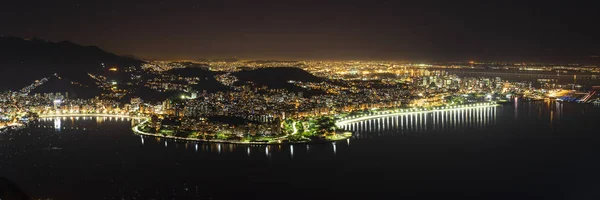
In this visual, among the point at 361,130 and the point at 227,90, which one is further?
the point at 227,90

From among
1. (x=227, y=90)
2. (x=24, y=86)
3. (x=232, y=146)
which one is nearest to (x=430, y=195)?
(x=232, y=146)

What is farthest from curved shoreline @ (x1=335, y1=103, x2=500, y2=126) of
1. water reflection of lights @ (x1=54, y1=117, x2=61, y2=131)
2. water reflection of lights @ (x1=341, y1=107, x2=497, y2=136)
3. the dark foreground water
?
water reflection of lights @ (x1=54, y1=117, x2=61, y2=131)

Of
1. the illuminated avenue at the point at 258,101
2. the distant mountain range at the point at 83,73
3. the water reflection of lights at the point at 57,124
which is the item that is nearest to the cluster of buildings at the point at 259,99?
the illuminated avenue at the point at 258,101

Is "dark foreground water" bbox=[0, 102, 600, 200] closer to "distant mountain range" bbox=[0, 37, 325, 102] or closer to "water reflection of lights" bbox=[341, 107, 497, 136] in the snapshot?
"water reflection of lights" bbox=[341, 107, 497, 136]

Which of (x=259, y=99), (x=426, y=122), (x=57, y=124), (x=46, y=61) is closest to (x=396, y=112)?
(x=426, y=122)

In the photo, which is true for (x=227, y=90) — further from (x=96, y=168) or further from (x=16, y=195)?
(x=16, y=195)

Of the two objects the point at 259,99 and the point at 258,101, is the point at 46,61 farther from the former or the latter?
the point at 258,101

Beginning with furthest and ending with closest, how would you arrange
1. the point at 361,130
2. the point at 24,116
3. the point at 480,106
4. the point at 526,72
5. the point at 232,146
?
the point at 526,72
the point at 480,106
the point at 24,116
the point at 361,130
the point at 232,146

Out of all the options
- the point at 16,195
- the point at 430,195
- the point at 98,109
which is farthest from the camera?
the point at 98,109
